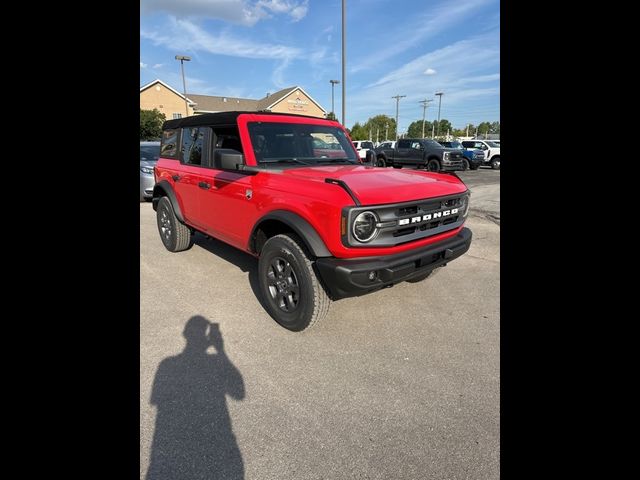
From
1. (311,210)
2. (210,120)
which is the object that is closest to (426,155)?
(210,120)

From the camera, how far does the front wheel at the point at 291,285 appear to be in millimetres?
2994

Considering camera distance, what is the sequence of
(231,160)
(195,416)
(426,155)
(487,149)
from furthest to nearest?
(487,149) < (426,155) < (231,160) < (195,416)

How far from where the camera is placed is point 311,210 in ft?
9.50

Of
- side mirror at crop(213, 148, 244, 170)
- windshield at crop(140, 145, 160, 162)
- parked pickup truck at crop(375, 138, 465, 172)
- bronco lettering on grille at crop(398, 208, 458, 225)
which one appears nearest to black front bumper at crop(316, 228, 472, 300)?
bronco lettering on grille at crop(398, 208, 458, 225)

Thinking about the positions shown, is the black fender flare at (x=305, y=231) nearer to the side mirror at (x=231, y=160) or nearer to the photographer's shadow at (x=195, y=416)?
the side mirror at (x=231, y=160)

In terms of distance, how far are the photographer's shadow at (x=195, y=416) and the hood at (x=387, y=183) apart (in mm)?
1640

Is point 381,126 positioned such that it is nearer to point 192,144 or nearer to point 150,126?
point 150,126

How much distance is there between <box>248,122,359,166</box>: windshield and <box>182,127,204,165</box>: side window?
1.05m

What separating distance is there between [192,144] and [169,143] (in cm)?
91

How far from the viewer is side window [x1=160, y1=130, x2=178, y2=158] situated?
528 cm
